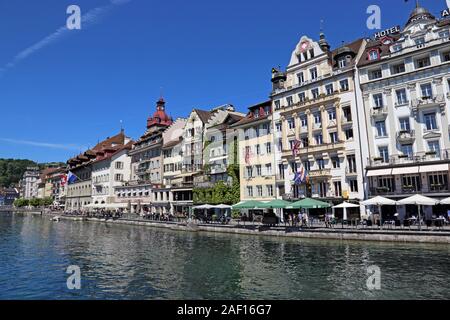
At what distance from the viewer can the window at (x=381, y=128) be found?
44300mm

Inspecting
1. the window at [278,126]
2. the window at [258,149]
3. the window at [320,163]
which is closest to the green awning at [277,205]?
the window at [320,163]

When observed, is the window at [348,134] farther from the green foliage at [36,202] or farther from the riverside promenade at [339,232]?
the green foliage at [36,202]

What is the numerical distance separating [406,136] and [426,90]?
608 centimetres

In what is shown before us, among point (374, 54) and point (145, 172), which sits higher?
point (374, 54)

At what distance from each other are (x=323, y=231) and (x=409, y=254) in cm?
1104

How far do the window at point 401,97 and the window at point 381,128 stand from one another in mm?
3311

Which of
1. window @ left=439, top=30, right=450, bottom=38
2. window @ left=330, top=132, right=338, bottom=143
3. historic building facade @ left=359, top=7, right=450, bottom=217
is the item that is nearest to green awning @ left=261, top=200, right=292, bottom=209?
historic building facade @ left=359, top=7, right=450, bottom=217

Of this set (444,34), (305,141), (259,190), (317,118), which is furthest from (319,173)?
(444,34)

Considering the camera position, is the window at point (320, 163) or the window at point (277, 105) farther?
the window at point (277, 105)

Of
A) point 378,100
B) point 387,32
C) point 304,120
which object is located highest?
point 387,32

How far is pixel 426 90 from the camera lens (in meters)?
41.3

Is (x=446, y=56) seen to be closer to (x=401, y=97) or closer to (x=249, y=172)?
(x=401, y=97)

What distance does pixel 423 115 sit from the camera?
135 feet
